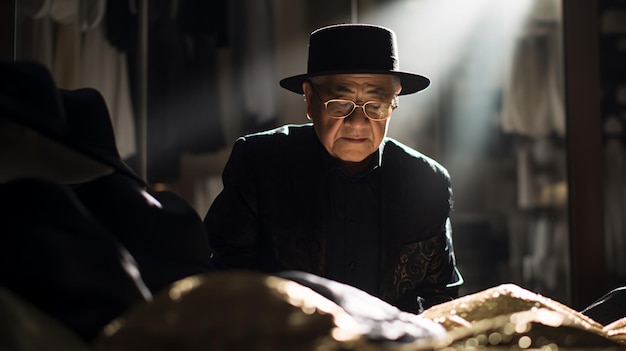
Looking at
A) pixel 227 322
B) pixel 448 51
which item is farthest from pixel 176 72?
pixel 227 322

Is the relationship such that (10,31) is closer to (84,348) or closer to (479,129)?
(479,129)

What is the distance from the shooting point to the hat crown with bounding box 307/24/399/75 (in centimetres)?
191

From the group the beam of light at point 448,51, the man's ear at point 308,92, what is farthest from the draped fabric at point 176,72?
the man's ear at point 308,92

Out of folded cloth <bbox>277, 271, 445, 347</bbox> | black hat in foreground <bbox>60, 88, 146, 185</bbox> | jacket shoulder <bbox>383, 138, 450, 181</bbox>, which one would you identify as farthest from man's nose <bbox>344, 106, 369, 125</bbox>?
folded cloth <bbox>277, 271, 445, 347</bbox>

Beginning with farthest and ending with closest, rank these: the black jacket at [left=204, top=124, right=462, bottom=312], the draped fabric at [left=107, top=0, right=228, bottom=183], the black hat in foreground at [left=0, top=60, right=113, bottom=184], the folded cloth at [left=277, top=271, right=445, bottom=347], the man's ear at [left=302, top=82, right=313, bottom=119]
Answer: the draped fabric at [left=107, top=0, right=228, bottom=183] → the man's ear at [left=302, top=82, right=313, bottom=119] → the black jacket at [left=204, top=124, right=462, bottom=312] → the black hat in foreground at [left=0, top=60, right=113, bottom=184] → the folded cloth at [left=277, top=271, right=445, bottom=347]

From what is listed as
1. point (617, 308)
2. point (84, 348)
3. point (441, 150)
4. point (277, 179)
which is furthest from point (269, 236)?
point (441, 150)

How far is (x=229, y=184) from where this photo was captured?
76.7 inches

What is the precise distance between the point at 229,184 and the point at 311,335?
147 centimetres

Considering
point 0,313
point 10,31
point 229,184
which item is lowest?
point 229,184

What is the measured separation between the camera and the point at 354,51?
192 centimetres

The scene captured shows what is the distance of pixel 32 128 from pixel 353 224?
1.40 meters

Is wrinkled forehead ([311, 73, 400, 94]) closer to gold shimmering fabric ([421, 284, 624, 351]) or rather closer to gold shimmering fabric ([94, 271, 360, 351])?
gold shimmering fabric ([421, 284, 624, 351])

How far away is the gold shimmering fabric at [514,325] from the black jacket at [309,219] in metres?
1.10

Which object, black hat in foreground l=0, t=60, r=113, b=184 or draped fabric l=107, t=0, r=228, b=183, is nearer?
black hat in foreground l=0, t=60, r=113, b=184
